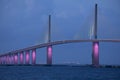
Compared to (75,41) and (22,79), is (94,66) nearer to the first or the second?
(75,41)

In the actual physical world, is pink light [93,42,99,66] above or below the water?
above

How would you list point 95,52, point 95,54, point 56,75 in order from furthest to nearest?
point 95,54, point 95,52, point 56,75

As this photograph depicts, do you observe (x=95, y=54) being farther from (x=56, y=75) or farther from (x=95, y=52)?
(x=56, y=75)

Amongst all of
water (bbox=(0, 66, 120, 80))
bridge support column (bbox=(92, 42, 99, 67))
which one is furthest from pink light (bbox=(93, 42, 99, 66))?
water (bbox=(0, 66, 120, 80))

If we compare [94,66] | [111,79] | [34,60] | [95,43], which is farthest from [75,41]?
[111,79]

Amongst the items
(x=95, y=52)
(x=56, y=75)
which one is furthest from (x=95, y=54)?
(x=56, y=75)

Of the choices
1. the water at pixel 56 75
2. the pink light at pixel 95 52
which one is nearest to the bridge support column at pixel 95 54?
the pink light at pixel 95 52

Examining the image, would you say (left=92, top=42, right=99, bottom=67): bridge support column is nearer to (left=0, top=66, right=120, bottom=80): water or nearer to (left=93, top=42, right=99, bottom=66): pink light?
(left=93, top=42, right=99, bottom=66): pink light

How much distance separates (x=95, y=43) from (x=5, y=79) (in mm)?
25572

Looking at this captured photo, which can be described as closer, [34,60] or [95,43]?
[95,43]

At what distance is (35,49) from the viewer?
64.0 meters

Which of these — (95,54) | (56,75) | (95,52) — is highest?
(95,52)

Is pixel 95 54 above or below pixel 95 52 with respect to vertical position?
below

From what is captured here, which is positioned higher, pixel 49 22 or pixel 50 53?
pixel 49 22
